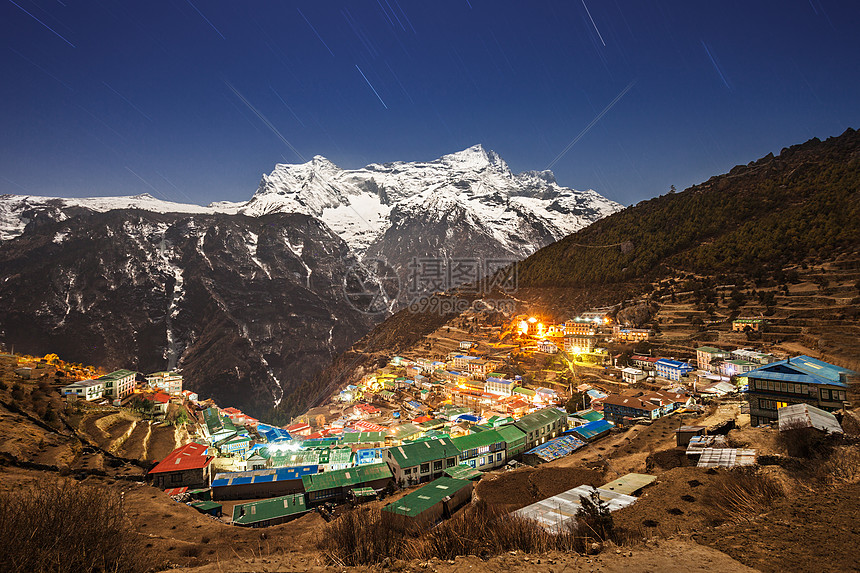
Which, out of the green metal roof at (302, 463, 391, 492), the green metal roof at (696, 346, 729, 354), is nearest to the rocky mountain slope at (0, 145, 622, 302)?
the green metal roof at (696, 346, 729, 354)

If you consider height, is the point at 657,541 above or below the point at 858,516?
below

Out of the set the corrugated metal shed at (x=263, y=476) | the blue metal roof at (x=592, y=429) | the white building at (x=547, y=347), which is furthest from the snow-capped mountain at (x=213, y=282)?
the blue metal roof at (x=592, y=429)

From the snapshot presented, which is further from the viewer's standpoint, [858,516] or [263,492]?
[263,492]

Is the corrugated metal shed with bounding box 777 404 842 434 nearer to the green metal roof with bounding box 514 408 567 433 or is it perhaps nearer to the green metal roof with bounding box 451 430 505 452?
the green metal roof with bounding box 451 430 505 452

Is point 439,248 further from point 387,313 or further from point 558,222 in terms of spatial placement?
point 558,222

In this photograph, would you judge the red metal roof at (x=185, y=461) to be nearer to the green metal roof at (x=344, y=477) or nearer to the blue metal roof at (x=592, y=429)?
the green metal roof at (x=344, y=477)

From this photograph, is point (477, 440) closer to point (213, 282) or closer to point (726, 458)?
point (726, 458)

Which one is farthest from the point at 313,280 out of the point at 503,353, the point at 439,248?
the point at 503,353

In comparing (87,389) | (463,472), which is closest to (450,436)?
(463,472)
